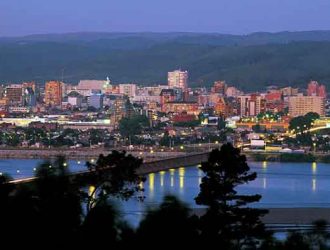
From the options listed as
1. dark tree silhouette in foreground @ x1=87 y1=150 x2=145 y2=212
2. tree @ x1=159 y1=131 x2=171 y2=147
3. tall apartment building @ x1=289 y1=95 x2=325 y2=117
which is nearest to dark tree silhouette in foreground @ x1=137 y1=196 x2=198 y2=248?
dark tree silhouette in foreground @ x1=87 y1=150 x2=145 y2=212

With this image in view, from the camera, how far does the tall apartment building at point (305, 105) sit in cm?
3747

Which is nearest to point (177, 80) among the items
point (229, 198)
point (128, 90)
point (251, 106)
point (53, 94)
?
point (128, 90)

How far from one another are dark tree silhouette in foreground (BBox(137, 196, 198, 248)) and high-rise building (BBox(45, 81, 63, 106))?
40160 mm

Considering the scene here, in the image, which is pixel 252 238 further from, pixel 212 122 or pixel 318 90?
pixel 318 90

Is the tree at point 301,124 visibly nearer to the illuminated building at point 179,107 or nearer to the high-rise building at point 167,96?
the illuminated building at point 179,107

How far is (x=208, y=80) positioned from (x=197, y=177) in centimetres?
3937

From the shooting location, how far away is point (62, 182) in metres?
5.41

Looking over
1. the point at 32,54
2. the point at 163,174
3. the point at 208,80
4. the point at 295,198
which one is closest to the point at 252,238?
the point at 295,198

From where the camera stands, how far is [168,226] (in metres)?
4.81

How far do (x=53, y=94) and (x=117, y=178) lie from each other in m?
38.5

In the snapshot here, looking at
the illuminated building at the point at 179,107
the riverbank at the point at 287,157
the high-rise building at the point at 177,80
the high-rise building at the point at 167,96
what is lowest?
the riverbank at the point at 287,157

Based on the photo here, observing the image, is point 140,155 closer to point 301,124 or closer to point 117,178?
point 301,124

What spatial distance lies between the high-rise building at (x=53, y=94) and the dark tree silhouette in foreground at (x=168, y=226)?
40160mm

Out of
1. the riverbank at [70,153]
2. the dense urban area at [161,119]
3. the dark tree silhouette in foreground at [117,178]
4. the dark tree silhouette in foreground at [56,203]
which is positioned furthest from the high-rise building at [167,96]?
the dark tree silhouette in foreground at [56,203]
